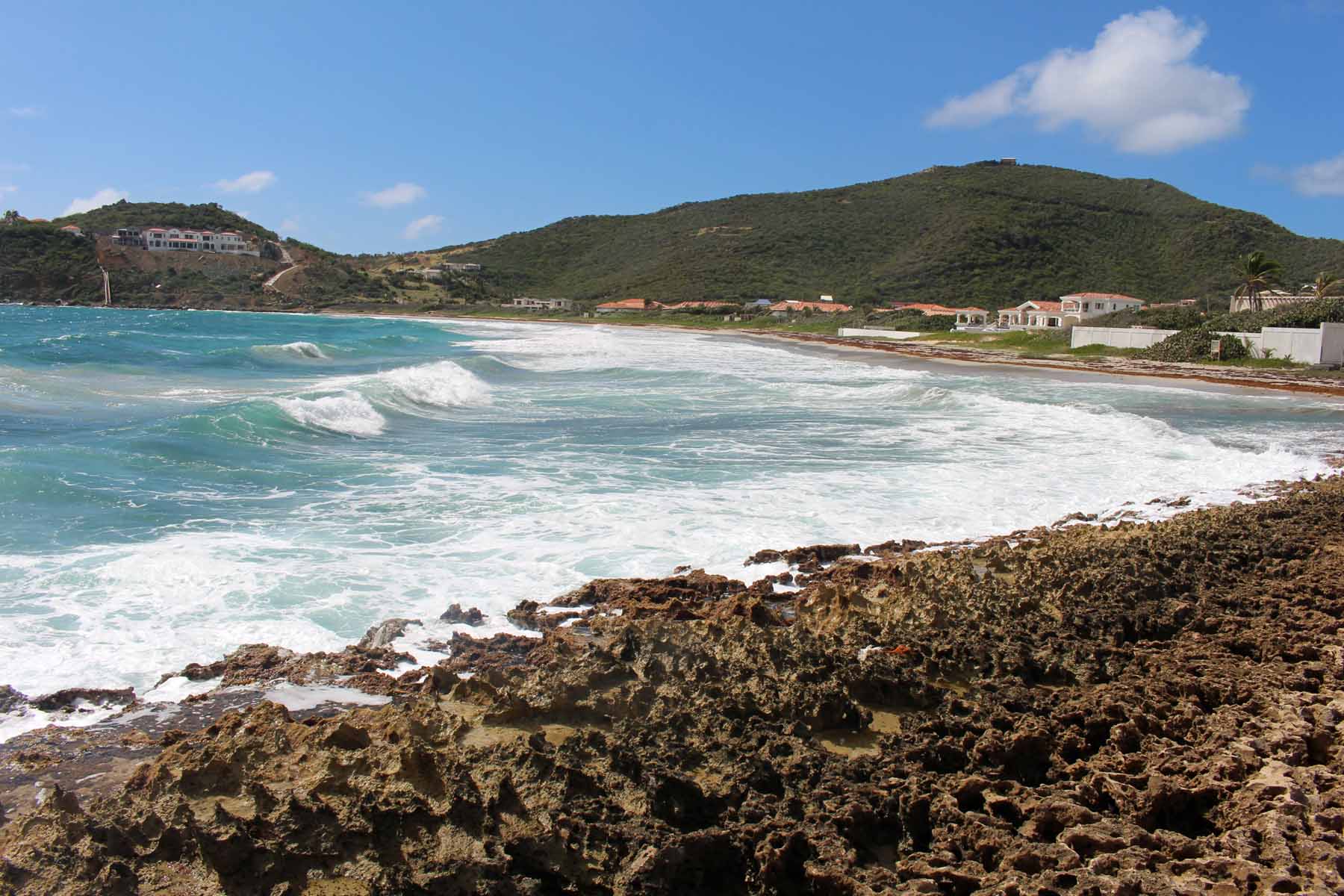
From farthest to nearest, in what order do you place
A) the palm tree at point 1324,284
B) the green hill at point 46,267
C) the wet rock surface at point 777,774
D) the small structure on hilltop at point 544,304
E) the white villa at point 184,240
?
1. the white villa at point 184,240
2. the small structure on hilltop at point 544,304
3. the green hill at point 46,267
4. the palm tree at point 1324,284
5. the wet rock surface at point 777,774

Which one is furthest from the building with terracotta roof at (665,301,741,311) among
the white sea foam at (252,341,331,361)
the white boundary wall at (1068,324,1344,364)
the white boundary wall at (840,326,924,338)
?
Answer: the white sea foam at (252,341,331,361)

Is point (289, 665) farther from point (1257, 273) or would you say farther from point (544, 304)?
point (544, 304)

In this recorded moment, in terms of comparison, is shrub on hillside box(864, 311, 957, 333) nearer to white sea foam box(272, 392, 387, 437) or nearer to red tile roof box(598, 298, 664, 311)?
red tile roof box(598, 298, 664, 311)

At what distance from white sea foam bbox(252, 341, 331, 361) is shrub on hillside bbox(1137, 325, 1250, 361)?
34.0 m

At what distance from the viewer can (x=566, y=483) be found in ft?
38.0

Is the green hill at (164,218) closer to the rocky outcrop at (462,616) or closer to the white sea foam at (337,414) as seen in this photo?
the white sea foam at (337,414)

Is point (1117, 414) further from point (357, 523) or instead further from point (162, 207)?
point (162, 207)

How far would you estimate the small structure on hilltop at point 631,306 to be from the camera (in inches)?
3565

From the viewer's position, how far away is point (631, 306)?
300 ft

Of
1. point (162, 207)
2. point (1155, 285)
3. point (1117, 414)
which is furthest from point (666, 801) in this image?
point (162, 207)

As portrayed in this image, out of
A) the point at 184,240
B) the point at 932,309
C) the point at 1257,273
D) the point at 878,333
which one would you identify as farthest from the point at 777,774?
the point at 184,240

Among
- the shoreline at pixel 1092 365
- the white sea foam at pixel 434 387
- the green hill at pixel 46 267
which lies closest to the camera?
the white sea foam at pixel 434 387

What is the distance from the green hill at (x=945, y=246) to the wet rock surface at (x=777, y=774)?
8154cm

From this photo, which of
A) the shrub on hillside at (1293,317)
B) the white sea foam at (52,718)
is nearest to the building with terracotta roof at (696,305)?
the shrub on hillside at (1293,317)
